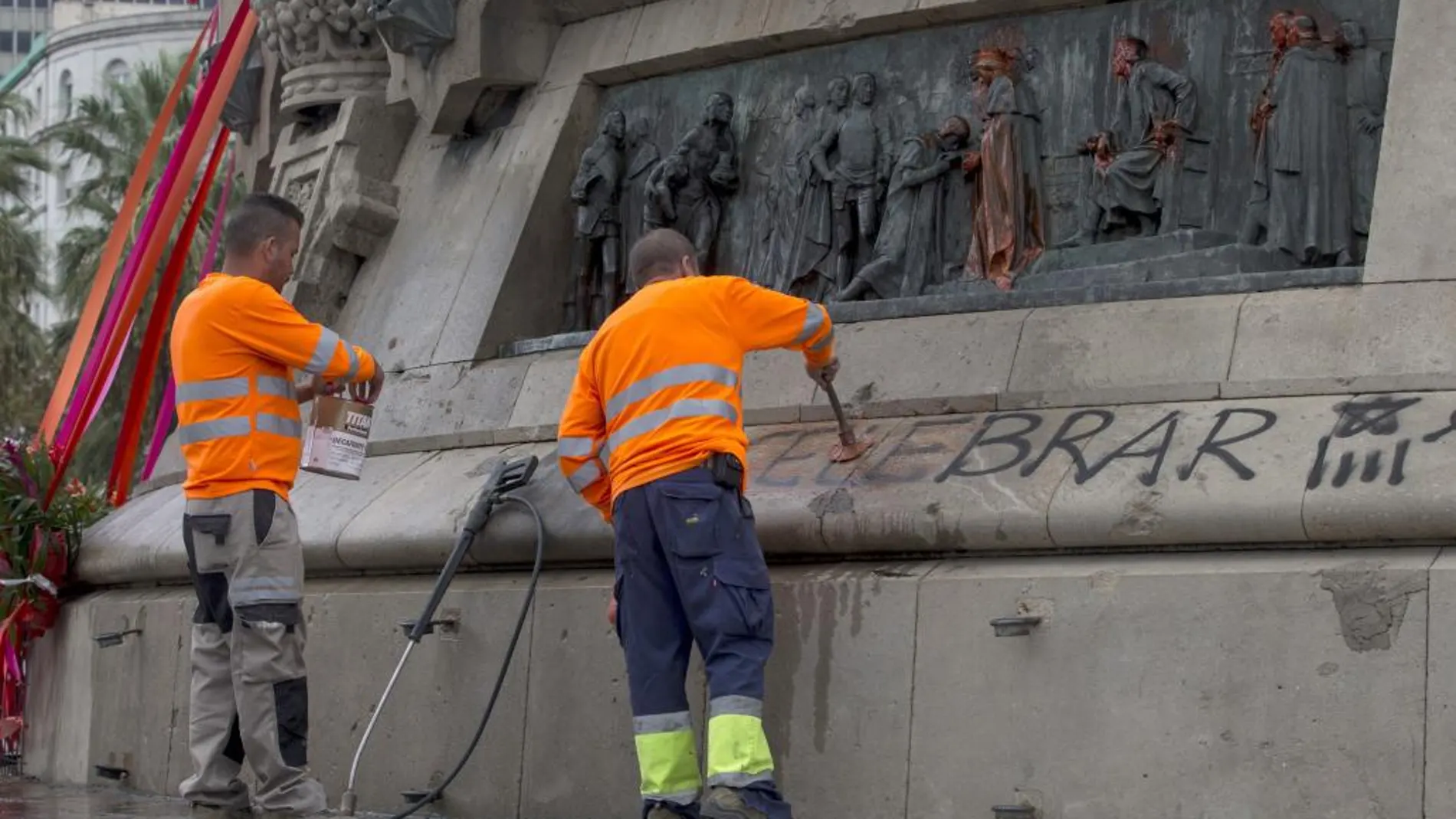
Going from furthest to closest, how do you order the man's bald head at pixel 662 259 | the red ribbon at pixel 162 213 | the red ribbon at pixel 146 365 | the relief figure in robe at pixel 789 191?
the red ribbon at pixel 146 365
the red ribbon at pixel 162 213
the relief figure in robe at pixel 789 191
the man's bald head at pixel 662 259

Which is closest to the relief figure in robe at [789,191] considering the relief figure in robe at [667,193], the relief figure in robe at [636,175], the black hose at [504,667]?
the relief figure in robe at [667,193]

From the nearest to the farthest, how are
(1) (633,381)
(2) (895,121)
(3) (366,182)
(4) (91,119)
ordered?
(1) (633,381) → (2) (895,121) → (3) (366,182) → (4) (91,119)

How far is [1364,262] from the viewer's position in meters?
7.64

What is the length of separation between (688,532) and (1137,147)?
2.70 metres

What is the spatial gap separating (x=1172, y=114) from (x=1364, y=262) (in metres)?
1.16

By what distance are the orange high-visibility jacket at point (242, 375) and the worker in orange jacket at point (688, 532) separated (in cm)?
105

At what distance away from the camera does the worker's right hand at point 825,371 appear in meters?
7.54

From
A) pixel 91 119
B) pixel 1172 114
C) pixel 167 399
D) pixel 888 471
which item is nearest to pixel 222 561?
pixel 888 471

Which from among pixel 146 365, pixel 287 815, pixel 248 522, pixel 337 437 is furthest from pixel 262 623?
pixel 146 365

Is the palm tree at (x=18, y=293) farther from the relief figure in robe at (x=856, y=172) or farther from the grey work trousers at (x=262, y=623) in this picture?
the grey work trousers at (x=262, y=623)

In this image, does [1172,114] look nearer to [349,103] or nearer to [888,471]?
[888,471]

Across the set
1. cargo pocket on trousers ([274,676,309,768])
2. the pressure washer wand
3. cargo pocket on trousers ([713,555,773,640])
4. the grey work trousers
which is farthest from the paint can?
cargo pocket on trousers ([713,555,773,640])

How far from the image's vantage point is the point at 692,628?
271 inches

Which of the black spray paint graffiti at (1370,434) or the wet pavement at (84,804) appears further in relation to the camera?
the wet pavement at (84,804)
